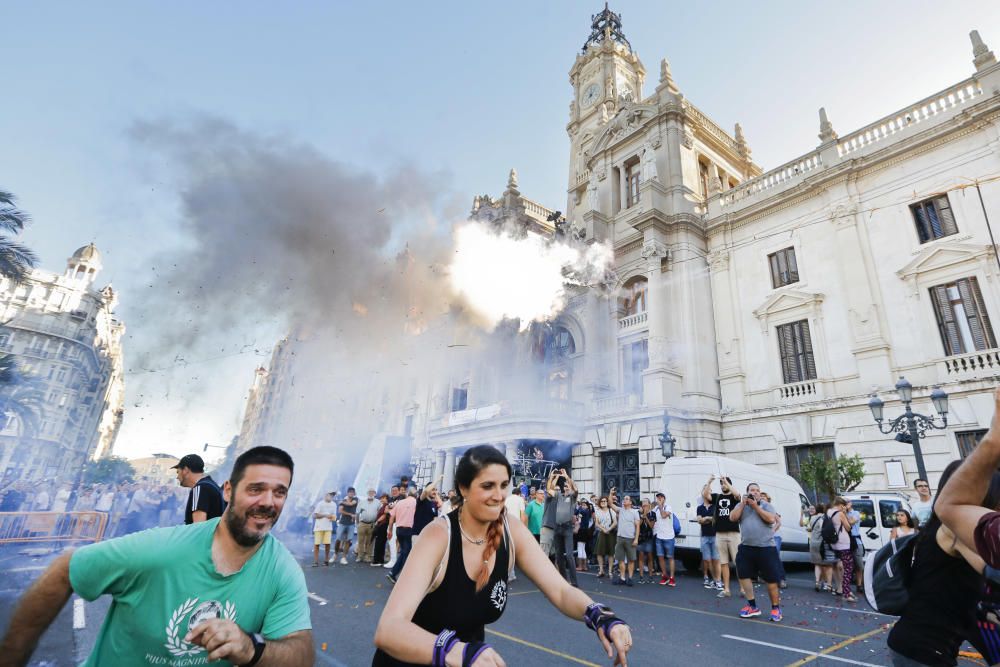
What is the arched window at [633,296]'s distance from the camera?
2141 cm

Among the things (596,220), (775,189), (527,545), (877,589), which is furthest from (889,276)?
(527,545)

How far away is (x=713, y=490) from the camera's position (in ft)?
35.9

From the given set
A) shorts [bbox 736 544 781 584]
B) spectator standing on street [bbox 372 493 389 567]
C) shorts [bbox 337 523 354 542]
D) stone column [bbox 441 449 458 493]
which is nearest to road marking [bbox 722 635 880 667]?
shorts [bbox 736 544 781 584]

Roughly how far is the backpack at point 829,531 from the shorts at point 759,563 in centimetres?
271

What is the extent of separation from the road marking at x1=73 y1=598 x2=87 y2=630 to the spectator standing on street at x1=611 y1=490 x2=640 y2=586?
839 centimetres

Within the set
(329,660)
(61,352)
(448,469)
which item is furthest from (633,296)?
(61,352)

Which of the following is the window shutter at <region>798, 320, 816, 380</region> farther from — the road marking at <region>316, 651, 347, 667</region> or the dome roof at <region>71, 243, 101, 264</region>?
the dome roof at <region>71, 243, 101, 264</region>

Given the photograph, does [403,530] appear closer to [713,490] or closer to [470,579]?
[713,490]

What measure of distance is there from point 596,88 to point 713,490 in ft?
89.6

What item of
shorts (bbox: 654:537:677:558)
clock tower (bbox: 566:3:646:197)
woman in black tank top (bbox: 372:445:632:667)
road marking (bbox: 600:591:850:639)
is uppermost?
clock tower (bbox: 566:3:646:197)

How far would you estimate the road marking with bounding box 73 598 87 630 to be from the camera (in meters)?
5.48

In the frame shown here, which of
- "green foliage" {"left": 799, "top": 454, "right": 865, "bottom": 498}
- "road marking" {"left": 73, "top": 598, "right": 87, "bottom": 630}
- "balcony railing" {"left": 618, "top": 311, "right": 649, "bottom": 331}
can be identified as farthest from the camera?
"balcony railing" {"left": 618, "top": 311, "right": 649, "bottom": 331}

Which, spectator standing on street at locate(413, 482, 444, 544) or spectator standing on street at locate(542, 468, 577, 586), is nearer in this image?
spectator standing on street at locate(413, 482, 444, 544)

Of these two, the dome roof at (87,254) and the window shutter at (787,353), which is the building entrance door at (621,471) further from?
the dome roof at (87,254)
